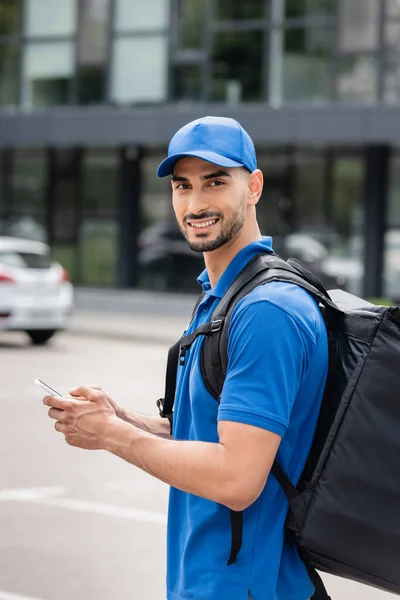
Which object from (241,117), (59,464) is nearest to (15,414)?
(59,464)

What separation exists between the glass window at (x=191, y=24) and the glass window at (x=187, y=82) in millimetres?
481

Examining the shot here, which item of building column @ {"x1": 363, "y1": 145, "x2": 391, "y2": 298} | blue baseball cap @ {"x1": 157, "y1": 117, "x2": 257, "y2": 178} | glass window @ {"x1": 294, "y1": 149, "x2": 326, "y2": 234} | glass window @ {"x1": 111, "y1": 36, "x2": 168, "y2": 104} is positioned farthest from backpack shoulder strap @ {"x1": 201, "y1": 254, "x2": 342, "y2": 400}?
glass window @ {"x1": 111, "y1": 36, "x2": 168, "y2": 104}

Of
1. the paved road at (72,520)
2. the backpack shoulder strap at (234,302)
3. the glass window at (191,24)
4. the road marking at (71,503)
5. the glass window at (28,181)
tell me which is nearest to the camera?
the backpack shoulder strap at (234,302)

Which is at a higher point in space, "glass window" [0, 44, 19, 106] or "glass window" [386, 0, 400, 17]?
"glass window" [386, 0, 400, 17]

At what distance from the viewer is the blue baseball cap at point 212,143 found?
2.38 metres

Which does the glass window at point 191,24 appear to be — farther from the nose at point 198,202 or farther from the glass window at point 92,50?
the nose at point 198,202

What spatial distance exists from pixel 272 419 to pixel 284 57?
24.0 m

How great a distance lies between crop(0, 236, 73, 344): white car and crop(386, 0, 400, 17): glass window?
10.0 m

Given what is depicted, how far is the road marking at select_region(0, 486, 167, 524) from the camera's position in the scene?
7.26 meters

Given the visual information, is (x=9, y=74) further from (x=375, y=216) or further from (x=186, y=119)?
(x=375, y=216)

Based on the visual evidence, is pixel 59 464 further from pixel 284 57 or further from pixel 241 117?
pixel 284 57

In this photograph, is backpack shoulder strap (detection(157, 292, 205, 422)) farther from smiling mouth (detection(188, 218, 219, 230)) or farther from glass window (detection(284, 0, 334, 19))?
glass window (detection(284, 0, 334, 19))

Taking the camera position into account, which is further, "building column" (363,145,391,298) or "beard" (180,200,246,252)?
"building column" (363,145,391,298)

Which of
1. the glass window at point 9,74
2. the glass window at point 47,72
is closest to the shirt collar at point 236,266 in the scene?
the glass window at point 47,72
